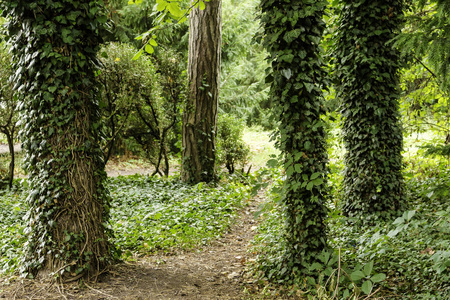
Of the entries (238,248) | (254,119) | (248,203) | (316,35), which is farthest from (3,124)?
(254,119)

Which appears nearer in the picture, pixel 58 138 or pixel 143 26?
pixel 58 138

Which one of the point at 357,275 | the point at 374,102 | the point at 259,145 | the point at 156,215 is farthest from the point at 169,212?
the point at 259,145

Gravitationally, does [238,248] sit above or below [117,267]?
below

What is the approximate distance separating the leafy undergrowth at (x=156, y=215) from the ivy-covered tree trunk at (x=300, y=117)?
2.08 m

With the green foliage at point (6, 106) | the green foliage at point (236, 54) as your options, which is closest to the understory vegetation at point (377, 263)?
the green foliage at point (6, 106)

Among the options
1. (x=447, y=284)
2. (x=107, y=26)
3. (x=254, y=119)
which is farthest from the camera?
(x=254, y=119)

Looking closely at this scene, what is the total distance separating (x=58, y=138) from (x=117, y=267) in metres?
1.57

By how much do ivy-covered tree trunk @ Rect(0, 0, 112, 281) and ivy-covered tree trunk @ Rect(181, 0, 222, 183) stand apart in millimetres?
4426

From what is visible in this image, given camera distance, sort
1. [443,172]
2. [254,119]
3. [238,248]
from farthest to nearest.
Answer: [254,119], [443,172], [238,248]

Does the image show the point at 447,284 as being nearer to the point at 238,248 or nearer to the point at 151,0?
the point at 238,248

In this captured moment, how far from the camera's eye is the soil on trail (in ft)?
10.9

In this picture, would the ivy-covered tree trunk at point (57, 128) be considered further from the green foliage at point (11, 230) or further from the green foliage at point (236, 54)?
the green foliage at point (236, 54)

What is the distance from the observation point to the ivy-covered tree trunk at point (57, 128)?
3.40 metres

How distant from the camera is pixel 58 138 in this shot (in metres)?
3.46
